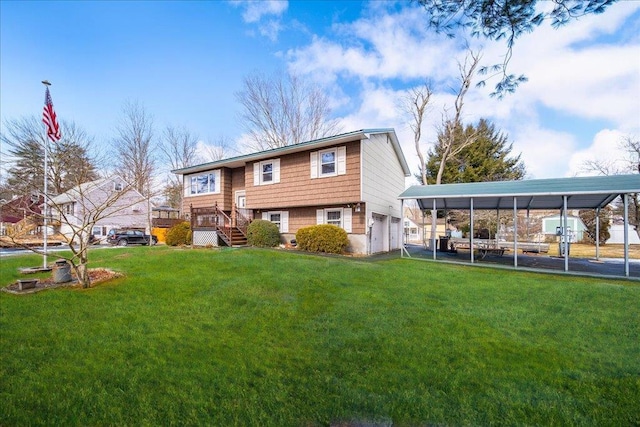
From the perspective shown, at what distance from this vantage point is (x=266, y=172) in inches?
684

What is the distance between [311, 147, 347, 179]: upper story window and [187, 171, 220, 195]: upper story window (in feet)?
25.9

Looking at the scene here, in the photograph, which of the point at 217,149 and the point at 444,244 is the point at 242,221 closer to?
the point at 444,244

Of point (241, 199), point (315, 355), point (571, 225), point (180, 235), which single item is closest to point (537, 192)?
point (315, 355)

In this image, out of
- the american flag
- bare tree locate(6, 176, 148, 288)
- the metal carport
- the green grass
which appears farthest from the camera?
the metal carport

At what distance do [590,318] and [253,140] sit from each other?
2624cm

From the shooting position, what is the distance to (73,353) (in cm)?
367

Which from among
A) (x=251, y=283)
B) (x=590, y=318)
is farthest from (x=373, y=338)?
(x=590, y=318)

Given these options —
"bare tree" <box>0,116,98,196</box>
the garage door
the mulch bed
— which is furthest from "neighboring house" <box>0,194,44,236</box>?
the garage door

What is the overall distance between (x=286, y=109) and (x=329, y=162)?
13812mm

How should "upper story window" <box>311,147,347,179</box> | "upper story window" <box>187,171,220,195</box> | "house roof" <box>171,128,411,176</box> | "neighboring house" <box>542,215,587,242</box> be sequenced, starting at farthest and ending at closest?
→ "neighboring house" <box>542,215,587,242</box> → "upper story window" <box>187,171,220,195</box> → "upper story window" <box>311,147,347,179</box> → "house roof" <box>171,128,411,176</box>

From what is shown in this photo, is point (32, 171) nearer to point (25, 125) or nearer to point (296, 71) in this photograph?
point (25, 125)

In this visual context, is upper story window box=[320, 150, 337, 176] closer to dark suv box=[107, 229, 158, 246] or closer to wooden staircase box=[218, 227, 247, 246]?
wooden staircase box=[218, 227, 247, 246]

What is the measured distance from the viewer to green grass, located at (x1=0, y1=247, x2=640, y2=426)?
2691mm

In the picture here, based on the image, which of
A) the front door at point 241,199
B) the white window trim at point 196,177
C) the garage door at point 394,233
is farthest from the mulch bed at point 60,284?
the garage door at point 394,233
